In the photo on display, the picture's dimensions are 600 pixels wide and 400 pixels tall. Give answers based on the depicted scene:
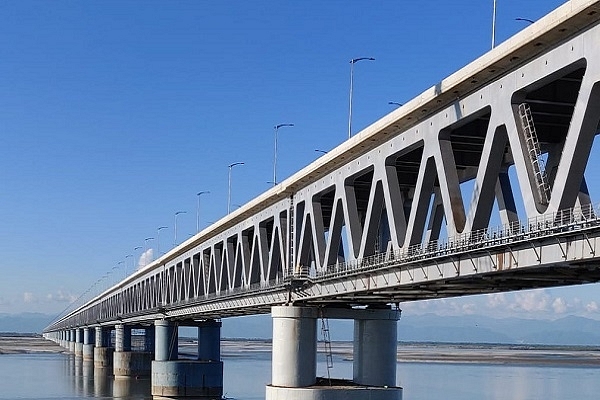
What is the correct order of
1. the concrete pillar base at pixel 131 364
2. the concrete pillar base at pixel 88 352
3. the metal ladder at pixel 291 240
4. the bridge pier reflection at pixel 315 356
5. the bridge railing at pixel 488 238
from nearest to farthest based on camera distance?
the bridge railing at pixel 488 238
the bridge pier reflection at pixel 315 356
the metal ladder at pixel 291 240
the concrete pillar base at pixel 131 364
the concrete pillar base at pixel 88 352

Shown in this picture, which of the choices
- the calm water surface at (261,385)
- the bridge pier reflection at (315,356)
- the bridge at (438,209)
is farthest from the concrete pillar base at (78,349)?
the bridge pier reflection at (315,356)

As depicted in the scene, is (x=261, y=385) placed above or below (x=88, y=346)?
above

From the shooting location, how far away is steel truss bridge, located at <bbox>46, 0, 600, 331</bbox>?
874 inches

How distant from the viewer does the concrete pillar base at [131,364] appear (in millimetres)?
121375

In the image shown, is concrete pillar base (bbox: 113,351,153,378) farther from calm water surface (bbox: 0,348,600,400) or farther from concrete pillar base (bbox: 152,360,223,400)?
concrete pillar base (bbox: 152,360,223,400)

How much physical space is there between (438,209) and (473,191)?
11115 millimetres

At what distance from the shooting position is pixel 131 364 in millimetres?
121812

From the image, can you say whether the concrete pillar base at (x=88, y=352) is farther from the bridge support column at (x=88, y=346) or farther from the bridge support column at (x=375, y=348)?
the bridge support column at (x=375, y=348)

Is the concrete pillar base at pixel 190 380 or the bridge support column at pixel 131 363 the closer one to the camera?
the concrete pillar base at pixel 190 380

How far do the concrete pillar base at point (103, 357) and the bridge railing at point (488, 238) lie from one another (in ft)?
380

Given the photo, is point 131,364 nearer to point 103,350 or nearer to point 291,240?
point 103,350

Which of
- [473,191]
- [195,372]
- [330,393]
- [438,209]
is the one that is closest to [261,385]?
[195,372]

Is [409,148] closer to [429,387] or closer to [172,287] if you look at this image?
[172,287]

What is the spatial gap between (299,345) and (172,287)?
168 ft
